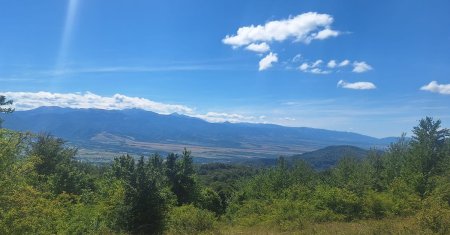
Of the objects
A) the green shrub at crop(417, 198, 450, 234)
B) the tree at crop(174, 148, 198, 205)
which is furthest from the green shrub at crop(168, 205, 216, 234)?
the tree at crop(174, 148, 198, 205)

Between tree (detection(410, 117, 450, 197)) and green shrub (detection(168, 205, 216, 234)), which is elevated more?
tree (detection(410, 117, 450, 197))

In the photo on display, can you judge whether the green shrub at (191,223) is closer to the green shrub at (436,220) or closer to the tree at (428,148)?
the green shrub at (436,220)

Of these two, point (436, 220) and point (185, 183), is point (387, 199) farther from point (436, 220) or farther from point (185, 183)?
point (185, 183)

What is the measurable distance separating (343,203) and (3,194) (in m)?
19.3

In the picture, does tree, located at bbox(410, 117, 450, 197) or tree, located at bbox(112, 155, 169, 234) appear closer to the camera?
tree, located at bbox(112, 155, 169, 234)

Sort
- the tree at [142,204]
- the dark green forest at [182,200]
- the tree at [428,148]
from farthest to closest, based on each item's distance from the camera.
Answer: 1. the tree at [428,148]
2. the tree at [142,204]
3. the dark green forest at [182,200]

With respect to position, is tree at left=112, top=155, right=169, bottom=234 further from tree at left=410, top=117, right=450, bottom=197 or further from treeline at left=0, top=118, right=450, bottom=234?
tree at left=410, top=117, right=450, bottom=197

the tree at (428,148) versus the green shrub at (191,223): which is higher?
the tree at (428,148)

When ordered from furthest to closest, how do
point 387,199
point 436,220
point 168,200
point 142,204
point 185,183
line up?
1. point 185,183
2. point 168,200
3. point 387,199
4. point 142,204
5. point 436,220

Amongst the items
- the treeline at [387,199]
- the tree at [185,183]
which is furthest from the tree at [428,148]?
the tree at [185,183]

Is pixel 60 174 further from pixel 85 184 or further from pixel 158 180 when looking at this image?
pixel 158 180

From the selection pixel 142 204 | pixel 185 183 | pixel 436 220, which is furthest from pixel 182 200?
pixel 436 220

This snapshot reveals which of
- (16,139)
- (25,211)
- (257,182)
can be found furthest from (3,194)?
(257,182)

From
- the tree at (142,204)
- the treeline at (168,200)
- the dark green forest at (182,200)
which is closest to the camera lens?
the treeline at (168,200)
